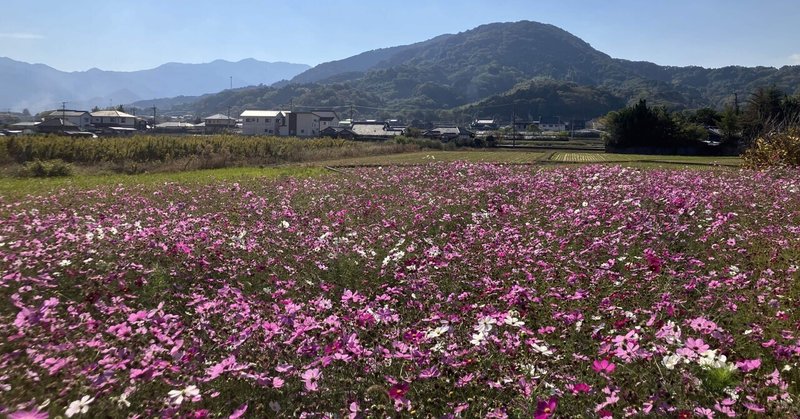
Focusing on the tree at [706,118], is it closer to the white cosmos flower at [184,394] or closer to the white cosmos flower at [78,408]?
the white cosmos flower at [184,394]

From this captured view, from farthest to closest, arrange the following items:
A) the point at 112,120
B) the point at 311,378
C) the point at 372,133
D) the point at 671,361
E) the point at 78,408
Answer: the point at 112,120 → the point at 372,133 → the point at 671,361 → the point at 311,378 → the point at 78,408

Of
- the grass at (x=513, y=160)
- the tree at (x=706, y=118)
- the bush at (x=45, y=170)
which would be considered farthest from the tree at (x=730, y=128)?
the bush at (x=45, y=170)

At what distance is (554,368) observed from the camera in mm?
3637

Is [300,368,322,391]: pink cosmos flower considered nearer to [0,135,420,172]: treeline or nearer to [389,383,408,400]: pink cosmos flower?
[389,383,408,400]: pink cosmos flower

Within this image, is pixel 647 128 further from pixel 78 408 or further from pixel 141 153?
pixel 78 408

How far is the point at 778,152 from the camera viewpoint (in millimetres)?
22391

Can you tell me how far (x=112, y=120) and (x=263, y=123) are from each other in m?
30.5

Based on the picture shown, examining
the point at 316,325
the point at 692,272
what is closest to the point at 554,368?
the point at 316,325

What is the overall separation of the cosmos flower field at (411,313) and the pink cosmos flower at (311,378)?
0.5 inches

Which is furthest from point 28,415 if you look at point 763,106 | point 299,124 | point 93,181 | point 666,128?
point 299,124

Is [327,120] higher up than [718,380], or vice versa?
[327,120]

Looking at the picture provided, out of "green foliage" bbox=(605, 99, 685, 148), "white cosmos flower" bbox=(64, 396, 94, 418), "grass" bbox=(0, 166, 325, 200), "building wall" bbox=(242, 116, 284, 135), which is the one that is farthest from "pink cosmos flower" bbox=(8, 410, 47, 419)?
"building wall" bbox=(242, 116, 284, 135)

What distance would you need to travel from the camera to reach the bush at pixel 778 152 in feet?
72.2

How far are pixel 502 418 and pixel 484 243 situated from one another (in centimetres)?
429
